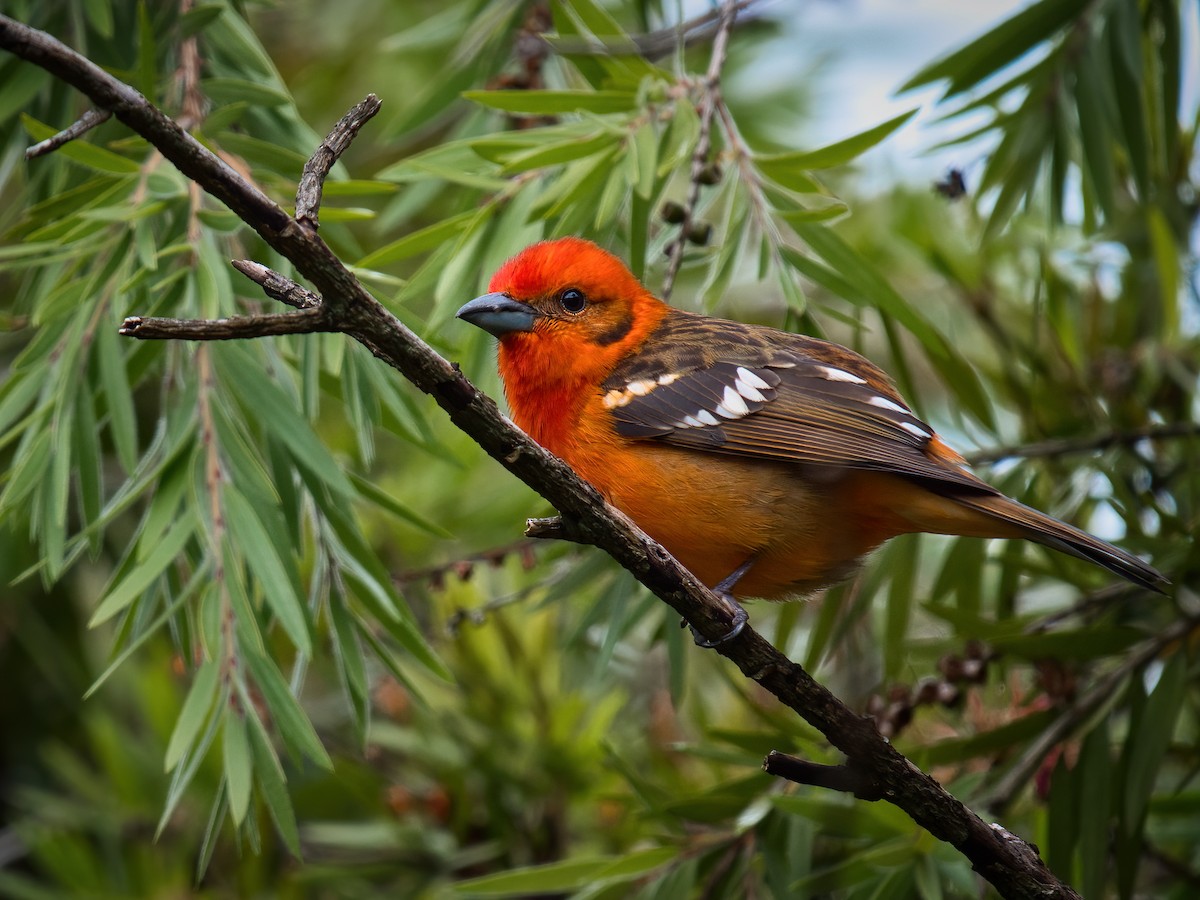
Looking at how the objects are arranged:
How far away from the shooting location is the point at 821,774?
2164mm

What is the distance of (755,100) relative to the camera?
5.57 metres

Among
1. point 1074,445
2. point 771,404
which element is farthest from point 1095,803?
point 771,404

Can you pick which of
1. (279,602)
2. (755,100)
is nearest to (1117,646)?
(279,602)

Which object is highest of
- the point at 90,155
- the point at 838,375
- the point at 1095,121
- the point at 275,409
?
the point at 1095,121

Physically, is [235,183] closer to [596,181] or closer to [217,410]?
[217,410]

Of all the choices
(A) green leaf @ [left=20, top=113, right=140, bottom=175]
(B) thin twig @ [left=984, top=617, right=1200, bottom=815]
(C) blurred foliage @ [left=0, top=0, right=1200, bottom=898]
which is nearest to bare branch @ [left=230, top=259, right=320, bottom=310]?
(C) blurred foliage @ [left=0, top=0, right=1200, bottom=898]

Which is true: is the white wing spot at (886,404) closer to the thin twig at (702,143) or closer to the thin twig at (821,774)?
the thin twig at (702,143)

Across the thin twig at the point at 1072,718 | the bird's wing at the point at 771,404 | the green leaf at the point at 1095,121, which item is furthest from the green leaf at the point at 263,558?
the green leaf at the point at 1095,121

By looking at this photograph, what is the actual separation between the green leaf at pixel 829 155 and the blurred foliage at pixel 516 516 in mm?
10

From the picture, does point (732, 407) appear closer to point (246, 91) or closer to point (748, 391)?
point (748, 391)

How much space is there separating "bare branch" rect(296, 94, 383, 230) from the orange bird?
3.78 ft

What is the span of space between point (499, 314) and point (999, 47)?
5.48 ft

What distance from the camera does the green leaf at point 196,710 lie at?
253 centimetres

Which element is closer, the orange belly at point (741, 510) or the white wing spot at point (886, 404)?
the orange belly at point (741, 510)
